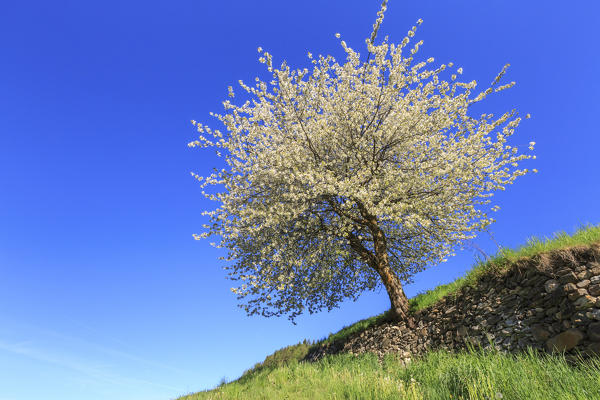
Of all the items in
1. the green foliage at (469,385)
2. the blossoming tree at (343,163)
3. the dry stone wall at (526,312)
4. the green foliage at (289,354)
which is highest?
the blossoming tree at (343,163)

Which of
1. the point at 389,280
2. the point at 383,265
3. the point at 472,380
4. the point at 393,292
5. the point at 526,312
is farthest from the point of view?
the point at 383,265

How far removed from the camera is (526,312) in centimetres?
1146

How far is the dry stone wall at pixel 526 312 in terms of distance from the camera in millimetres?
10094

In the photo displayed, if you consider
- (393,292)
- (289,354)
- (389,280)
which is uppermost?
(389,280)

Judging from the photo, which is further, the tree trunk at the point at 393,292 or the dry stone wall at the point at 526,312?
the tree trunk at the point at 393,292

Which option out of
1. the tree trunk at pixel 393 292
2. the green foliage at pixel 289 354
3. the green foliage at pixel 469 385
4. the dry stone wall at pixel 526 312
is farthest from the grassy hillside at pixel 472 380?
the green foliage at pixel 289 354

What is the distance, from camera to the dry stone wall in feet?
33.1

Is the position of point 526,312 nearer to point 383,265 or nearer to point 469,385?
point 469,385

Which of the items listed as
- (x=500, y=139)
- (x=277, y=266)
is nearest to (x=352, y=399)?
(x=277, y=266)

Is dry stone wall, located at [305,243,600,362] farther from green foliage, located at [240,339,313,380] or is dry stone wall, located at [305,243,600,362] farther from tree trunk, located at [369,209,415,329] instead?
green foliage, located at [240,339,313,380]

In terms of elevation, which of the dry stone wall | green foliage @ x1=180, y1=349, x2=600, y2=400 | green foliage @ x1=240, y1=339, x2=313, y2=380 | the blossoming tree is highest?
the blossoming tree

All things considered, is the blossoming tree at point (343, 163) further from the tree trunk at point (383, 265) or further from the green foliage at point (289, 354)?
the green foliage at point (289, 354)

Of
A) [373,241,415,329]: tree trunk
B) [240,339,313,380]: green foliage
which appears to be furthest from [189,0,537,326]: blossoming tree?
[240,339,313,380]: green foliage

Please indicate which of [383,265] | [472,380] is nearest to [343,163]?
[383,265]
